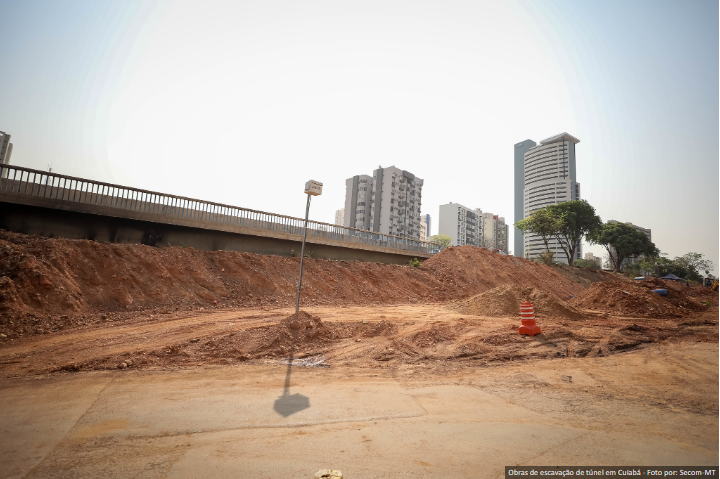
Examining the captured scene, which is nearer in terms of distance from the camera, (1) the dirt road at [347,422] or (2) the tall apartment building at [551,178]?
(1) the dirt road at [347,422]

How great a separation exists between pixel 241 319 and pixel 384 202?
76.1 metres

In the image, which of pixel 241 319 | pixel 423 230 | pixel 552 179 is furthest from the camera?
pixel 423 230

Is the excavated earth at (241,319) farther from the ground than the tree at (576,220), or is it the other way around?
the tree at (576,220)

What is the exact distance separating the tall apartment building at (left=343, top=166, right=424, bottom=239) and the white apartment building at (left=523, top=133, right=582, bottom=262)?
65.1 m

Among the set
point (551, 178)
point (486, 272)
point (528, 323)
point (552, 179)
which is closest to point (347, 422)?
point (528, 323)

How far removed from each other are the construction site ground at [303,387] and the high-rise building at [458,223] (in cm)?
11674

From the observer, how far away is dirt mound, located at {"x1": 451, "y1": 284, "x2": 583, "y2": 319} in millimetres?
12925

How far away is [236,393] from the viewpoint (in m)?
4.62

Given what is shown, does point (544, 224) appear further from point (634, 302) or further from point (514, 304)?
point (514, 304)

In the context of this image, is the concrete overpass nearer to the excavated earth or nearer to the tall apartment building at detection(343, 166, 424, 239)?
the excavated earth

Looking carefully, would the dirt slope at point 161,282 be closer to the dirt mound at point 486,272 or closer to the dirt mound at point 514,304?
the dirt mound at point 486,272

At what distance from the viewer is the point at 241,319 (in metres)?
10.2

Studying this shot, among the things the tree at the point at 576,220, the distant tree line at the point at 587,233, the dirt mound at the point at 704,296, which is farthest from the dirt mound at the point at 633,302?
the tree at the point at 576,220

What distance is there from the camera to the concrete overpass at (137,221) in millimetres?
13406
